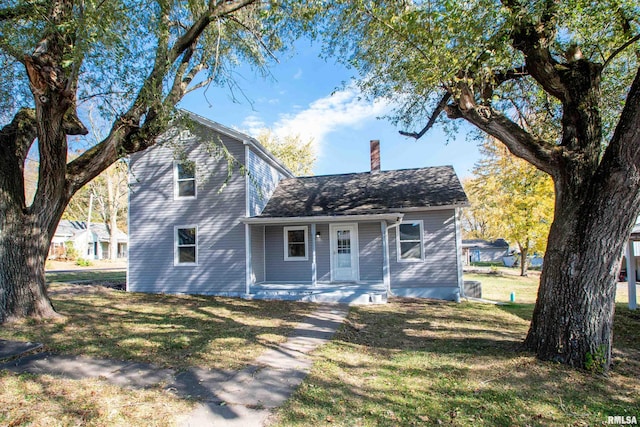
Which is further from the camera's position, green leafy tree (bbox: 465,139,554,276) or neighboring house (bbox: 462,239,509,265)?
neighboring house (bbox: 462,239,509,265)

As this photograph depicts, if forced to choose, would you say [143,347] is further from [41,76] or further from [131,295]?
[131,295]

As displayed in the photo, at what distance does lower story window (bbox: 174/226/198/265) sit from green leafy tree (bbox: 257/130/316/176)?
67.2ft

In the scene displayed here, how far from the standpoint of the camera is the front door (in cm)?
1264

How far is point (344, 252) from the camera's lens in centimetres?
1277

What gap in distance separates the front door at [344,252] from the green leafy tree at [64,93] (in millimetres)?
6940

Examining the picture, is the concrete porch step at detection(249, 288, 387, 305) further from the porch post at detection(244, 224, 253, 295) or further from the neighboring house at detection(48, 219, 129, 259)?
the neighboring house at detection(48, 219, 129, 259)

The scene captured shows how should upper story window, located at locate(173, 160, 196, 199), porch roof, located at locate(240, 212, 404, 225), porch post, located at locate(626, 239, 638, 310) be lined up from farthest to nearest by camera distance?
upper story window, located at locate(173, 160, 196, 199)
porch roof, located at locate(240, 212, 404, 225)
porch post, located at locate(626, 239, 638, 310)

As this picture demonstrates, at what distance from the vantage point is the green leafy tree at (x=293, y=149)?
3247 centimetres

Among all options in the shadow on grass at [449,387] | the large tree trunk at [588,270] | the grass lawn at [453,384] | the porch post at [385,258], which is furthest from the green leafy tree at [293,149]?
the large tree trunk at [588,270]

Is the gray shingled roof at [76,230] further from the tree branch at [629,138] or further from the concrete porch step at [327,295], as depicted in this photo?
the tree branch at [629,138]

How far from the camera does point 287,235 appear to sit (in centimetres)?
1316

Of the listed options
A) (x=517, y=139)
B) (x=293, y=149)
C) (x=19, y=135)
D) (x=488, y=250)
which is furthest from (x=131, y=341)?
(x=488, y=250)

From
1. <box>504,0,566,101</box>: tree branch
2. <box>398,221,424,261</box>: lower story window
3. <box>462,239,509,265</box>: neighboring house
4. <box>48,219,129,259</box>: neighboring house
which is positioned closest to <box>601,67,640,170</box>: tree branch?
<box>504,0,566,101</box>: tree branch

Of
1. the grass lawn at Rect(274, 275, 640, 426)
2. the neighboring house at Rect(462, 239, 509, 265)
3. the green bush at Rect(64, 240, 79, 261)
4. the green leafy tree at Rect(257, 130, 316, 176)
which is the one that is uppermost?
the green leafy tree at Rect(257, 130, 316, 176)
